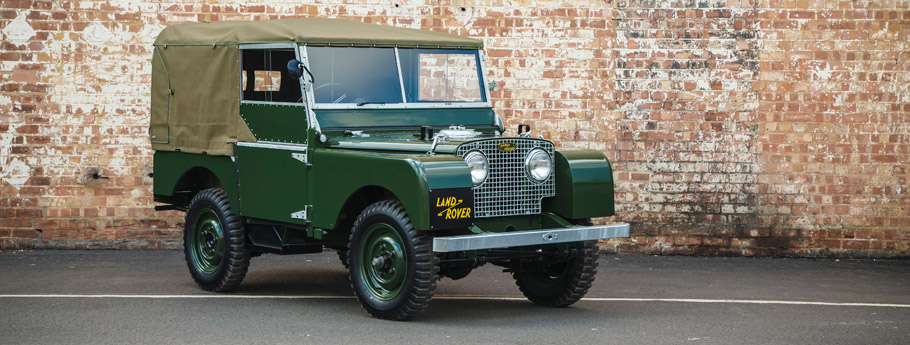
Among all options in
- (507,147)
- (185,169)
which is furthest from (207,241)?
(507,147)

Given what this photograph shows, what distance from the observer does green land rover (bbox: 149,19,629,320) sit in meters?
8.53

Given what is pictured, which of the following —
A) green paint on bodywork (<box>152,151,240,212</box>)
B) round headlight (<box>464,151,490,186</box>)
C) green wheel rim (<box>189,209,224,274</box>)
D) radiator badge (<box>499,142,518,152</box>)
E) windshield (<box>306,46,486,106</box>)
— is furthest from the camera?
green wheel rim (<box>189,209,224,274</box>)

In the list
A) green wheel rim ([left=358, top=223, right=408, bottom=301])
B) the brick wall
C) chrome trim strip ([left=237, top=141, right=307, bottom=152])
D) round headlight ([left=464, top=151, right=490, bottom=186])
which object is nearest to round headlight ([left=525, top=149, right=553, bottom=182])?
round headlight ([left=464, top=151, right=490, bottom=186])

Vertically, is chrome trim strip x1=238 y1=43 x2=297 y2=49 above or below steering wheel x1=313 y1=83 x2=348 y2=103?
above

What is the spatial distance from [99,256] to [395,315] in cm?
547

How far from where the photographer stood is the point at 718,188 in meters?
13.4

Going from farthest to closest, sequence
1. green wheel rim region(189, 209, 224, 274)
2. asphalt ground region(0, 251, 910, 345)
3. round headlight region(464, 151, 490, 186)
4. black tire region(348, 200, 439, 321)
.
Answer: green wheel rim region(189, 209, 224, 274), round headlight region(464, 151, 490, 186), black tire region(348, 200, 439, 321), asphalt ground region(0, 251, 910, 345)

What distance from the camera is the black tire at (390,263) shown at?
27.5 ft

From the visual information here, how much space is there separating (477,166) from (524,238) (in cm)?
67

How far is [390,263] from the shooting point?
8688mm

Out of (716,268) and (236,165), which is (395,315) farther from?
(716,268)

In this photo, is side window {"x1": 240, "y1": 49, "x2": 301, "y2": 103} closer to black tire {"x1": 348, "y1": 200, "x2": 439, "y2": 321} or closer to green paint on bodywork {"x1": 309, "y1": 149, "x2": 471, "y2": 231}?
green paint on bodywork {"x1": 309, "y1": 149, "x2": 471, "y2": 231}

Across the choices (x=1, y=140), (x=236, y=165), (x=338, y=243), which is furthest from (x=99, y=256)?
(x=338, y=243)

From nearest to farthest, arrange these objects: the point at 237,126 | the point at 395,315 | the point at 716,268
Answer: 1. the point at 395,315
2. the point at 237,126
3. the point at 716,268
